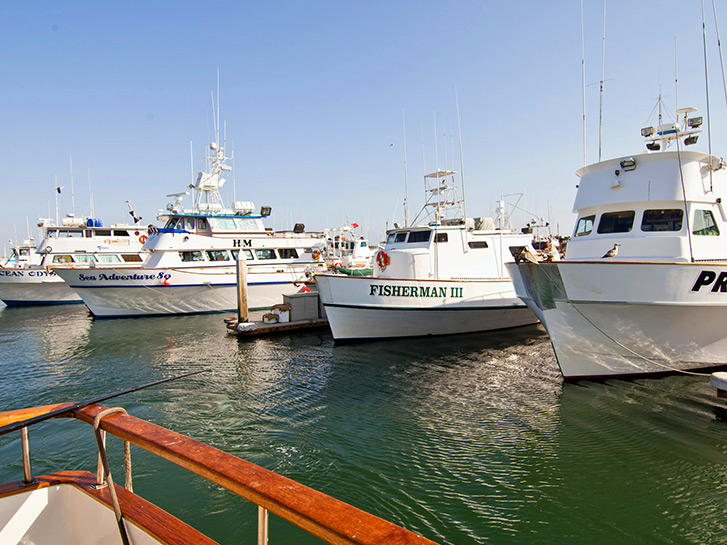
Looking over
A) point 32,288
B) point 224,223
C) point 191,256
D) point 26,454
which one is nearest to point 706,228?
point 26,454

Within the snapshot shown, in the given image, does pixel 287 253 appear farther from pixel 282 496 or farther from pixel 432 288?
pixel 282 496

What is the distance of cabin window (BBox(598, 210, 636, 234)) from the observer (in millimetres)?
9492

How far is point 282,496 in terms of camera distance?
1543 mm

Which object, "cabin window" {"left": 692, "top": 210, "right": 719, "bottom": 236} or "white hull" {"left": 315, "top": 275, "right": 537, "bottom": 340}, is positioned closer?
"cabin window" {"left": 692, "top": 210, "right": 719, "bottom": 236}

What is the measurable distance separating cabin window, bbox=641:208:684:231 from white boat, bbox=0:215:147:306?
27433mm

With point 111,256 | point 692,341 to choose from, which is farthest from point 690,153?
point 111,256

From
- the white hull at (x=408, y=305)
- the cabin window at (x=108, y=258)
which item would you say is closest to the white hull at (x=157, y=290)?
the white hull at (x=408, y=305)

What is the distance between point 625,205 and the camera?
9.52m

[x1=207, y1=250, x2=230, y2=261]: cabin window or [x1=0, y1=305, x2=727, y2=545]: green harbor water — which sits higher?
[x1=207, y1=250, x2=230, y2=261]: cabin window

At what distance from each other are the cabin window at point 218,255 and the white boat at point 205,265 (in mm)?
49

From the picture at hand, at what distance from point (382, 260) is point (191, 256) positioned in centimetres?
1236

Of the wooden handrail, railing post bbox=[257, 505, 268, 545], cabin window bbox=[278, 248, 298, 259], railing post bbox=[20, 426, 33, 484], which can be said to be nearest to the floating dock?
cabin window bbox=[278, 248, 298, 259]

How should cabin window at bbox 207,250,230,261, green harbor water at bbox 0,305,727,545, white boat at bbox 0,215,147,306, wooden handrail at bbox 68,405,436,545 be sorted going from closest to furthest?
wooden handrail at bbox 68,405,436,545 < green harbor water at bbox 0,305,727,545 < cabin window at bbox 207,250,230,261 < white boat at bbox 0,215,147,306

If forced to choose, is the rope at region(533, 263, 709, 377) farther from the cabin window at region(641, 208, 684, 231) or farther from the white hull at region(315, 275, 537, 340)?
the white hull at region(315, 275, 537, 340)
